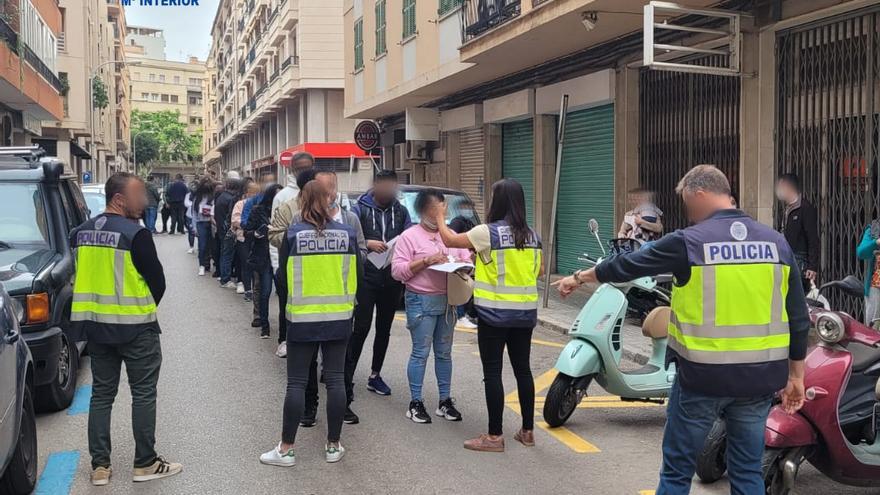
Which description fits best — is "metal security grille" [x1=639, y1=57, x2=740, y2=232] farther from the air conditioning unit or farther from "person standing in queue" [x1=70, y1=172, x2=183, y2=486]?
the air conditioning unit

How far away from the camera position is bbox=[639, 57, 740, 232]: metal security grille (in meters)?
11.6

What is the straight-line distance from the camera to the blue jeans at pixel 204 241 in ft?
55.3

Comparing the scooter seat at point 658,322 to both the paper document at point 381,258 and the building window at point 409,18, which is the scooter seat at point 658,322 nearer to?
the paper document at point 381,258

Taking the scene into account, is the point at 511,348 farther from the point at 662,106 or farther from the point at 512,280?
the point at 662,106

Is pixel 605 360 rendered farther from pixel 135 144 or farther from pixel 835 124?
pixel 135 144

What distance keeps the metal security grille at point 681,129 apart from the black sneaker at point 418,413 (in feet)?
21.4

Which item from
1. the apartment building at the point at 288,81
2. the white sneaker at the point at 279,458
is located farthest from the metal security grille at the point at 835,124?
the apartment building at the point at 288,81

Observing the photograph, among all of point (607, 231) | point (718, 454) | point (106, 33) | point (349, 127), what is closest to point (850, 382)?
point (718, 454)

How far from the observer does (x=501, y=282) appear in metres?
5.74

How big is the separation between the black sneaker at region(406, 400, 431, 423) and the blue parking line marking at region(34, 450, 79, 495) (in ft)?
7.56

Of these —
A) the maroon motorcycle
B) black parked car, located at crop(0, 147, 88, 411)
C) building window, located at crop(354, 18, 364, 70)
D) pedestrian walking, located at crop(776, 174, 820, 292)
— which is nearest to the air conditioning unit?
building window, located at crop(354, 18, 364, 70)

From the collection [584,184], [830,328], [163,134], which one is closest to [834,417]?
[830,328]

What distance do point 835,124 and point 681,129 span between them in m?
3.09

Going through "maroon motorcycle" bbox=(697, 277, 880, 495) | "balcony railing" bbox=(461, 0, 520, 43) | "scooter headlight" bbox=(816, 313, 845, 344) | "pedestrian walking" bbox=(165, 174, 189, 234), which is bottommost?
"maroon motorcycle" bbox=(697, 277, 880, 495)
